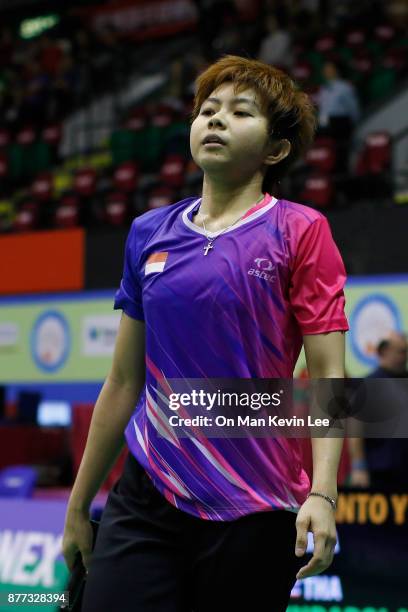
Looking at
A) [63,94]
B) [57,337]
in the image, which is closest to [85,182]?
[57,337]

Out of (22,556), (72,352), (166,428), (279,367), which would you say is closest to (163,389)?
(166,428)

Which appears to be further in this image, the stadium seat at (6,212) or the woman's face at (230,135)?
the stadium seat at (6,212)

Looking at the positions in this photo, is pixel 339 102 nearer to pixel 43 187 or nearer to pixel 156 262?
pixel 43 187

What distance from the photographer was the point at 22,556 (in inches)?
141

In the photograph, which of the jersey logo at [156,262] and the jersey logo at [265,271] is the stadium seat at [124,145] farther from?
the jersey logo at [265,271]

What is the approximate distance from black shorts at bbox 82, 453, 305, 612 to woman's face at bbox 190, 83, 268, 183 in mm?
600

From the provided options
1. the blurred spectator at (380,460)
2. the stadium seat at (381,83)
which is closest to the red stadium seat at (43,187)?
the stadium seat at (381,83)

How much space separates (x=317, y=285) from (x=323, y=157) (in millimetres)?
7157

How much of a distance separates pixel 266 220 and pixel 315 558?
60cm

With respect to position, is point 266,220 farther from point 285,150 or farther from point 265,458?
point 265,458

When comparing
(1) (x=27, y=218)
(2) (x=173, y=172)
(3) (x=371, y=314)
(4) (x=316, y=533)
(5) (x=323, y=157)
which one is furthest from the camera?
(1) (x=27, y=218)

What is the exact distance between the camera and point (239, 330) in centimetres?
171

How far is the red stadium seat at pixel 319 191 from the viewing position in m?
8.32

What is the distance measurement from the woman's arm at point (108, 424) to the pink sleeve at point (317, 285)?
335 mm
